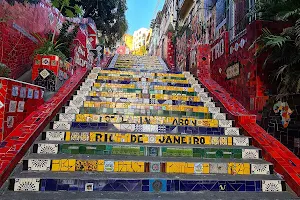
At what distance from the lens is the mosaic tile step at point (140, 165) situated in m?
2.68

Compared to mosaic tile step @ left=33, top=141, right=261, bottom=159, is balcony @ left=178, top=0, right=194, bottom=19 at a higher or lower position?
higher

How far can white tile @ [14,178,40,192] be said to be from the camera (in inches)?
92.8

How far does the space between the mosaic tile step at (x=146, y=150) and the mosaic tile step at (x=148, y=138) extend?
172mm

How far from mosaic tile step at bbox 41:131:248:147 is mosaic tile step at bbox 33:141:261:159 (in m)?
0.17

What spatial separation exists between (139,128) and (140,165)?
849 millimetres

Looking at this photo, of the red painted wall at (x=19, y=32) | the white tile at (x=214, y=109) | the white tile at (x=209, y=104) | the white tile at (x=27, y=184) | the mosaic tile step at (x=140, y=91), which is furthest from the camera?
the mosaic tile step at (x=140, y=91)

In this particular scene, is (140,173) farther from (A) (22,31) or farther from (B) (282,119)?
(A) (22,31)

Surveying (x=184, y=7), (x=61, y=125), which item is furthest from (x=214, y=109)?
(x=184, y=7)

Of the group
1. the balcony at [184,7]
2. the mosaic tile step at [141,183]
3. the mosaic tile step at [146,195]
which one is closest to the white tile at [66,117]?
the mosaic tile step at [141,183]

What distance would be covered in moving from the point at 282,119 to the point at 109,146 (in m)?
2.57

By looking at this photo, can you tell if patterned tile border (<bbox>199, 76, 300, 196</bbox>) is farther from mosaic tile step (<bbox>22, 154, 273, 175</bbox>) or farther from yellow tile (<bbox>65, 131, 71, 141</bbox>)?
yellow tile (<bbox>65, 131, 71, 141</bbox>)

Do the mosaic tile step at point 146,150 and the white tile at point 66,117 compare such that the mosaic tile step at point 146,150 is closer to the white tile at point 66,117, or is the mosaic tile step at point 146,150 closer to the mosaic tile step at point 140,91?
the white tile at point 66,117

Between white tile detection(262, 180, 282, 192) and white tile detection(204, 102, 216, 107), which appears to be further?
white tile detection(204, 102, 216, 107)

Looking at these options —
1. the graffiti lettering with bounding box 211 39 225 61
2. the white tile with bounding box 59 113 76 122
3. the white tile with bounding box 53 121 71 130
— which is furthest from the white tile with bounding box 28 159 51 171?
the graffiti lettering with bounding box 211 39 225 61
